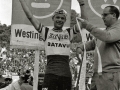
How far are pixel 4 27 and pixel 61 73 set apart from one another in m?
38.8

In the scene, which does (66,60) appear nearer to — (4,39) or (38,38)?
(38,38)

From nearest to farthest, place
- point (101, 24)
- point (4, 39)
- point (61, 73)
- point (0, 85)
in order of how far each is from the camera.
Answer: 1. point (61, 73)
2. point (101, 24)
3. point (0, 85)
4. point (4, 39)

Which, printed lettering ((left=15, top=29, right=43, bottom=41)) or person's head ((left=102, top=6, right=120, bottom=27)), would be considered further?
printed lettering ((left=15, top=29, right=43, bottom=41))

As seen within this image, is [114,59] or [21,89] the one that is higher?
[114,59]

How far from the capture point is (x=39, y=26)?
3.58 metres

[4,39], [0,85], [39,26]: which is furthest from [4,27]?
[39,26]

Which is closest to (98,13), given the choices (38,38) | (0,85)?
(38,38)

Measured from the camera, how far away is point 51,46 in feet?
11.7

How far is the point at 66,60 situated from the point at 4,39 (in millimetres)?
31935

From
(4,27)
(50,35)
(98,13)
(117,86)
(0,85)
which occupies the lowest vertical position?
(0,85)

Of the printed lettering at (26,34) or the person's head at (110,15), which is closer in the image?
the person's head at (110,15)

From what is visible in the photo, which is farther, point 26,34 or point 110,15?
point 26,34

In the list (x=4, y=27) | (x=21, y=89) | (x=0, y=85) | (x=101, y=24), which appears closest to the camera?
(x=21, y=89)

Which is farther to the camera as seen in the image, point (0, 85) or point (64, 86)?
point (0, 85)
